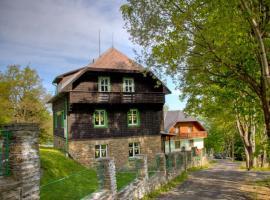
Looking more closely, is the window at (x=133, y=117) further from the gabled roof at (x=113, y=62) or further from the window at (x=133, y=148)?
the gabled roof at (x=113, y=62)

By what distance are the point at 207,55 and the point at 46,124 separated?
3010 cm

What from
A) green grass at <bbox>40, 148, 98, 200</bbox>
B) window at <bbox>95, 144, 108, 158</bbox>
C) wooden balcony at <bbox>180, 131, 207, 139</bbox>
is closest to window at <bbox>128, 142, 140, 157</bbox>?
window at <bbox>95, 144, 108, 158</bbox>

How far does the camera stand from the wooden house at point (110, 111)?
22859 millimetres

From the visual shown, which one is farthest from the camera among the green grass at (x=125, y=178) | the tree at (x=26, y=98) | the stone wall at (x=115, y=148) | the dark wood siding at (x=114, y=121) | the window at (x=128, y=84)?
the tree at (x=26, y=98)

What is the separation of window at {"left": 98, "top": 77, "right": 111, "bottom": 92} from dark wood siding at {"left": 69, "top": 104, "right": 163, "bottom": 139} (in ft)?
4.74

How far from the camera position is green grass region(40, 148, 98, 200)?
1229 centimetres

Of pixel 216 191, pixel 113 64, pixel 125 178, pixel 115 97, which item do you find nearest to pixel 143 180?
pixel 125 178

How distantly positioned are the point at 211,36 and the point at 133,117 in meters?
16.3

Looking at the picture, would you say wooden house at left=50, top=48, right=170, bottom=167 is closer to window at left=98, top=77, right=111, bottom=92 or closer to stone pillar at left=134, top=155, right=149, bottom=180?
window at left=98, top=77, right=111, bottom=92

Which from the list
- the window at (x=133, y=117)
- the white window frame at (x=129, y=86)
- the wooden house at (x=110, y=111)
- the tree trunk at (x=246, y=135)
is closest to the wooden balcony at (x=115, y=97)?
the wooden house at (x=110, y=111)

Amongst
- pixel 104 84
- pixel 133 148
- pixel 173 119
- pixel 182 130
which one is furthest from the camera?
pixel 182 130

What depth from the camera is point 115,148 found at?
2434cm

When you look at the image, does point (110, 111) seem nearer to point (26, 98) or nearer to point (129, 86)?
point (129, 86)

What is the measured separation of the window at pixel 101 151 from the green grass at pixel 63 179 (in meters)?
2.01
